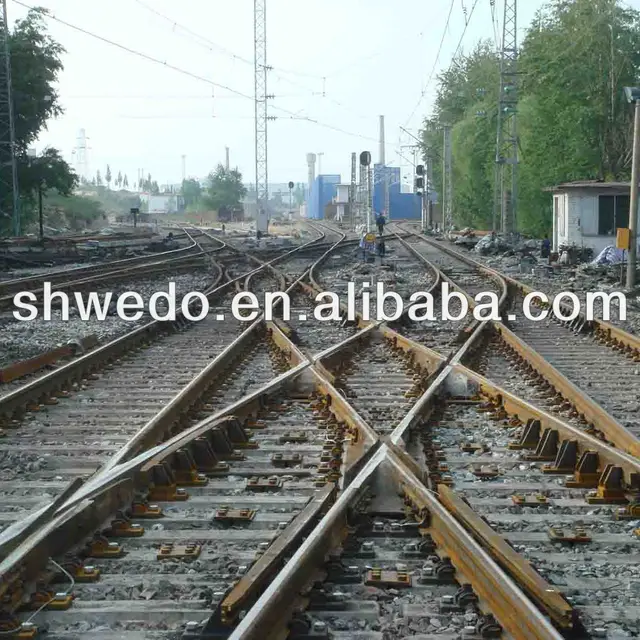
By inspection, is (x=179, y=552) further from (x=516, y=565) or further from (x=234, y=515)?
(x=516, y=565)

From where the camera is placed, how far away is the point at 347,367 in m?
9.47

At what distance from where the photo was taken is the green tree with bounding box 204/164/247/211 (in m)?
105

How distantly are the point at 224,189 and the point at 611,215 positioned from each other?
82.7 metres

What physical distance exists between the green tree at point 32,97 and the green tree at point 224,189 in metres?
60.6

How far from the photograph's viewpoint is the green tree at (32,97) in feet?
131

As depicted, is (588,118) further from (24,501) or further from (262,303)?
(24,501)

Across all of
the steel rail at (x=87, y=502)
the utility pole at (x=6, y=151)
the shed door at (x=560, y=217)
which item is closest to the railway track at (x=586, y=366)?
the steel rail at (x=87, y=502)

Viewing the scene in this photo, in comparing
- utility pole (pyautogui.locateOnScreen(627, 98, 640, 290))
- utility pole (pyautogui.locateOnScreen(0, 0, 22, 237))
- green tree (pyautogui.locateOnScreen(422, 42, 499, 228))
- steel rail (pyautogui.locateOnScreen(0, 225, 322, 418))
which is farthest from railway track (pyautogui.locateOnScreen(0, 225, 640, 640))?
green tree (pyautogui.locateOnScreen(422, 42, 499, 228))

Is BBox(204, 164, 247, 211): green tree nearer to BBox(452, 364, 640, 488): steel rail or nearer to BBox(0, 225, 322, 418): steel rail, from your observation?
BBox(0, 225, 322, 418): steel rail

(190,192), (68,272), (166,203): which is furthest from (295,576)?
(190,192)

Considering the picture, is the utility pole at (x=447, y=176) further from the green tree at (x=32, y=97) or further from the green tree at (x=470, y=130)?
the green tree at (x=32, y=97)

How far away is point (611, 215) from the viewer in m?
26.0

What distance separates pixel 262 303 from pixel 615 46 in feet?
111

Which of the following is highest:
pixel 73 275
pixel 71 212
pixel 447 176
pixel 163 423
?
pixel 447 176
